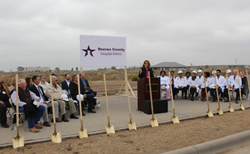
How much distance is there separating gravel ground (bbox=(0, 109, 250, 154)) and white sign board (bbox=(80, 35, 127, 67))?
4.20 metres

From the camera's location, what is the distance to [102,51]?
845 centimetres

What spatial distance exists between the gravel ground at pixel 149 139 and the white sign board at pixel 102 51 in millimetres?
4198

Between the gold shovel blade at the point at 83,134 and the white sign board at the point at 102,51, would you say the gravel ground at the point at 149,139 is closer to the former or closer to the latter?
the gold shovel blade at the point at 83,134

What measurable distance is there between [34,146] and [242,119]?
636cm

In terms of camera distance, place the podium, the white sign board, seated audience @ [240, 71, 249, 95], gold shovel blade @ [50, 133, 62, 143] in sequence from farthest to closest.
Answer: seated audience @ [240, 71, 249, 95], the white sign board, the podium, gold shovel blade @ [50, 133, 62, 143]

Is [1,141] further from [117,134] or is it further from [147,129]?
[147,129]

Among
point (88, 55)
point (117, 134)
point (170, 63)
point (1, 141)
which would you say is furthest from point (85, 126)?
point (170, 63)

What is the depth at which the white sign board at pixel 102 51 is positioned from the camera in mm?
A: 8086

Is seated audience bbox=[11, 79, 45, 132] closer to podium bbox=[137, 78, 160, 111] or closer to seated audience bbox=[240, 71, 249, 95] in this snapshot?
podium bbox=[137, 78, 160, 111]

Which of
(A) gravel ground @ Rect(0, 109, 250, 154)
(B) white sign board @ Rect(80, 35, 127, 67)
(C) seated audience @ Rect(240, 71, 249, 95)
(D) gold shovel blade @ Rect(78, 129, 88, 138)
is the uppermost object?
(B) white sign board @ Rect(80, 35, 127, 67)

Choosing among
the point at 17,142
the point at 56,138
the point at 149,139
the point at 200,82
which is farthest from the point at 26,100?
the point at 200,82

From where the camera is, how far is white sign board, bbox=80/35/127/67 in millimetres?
8086

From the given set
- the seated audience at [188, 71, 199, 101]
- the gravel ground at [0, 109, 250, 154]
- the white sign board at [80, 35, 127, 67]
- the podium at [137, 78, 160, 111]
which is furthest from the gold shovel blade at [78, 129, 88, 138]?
the seated audience at [188, 71, 199, 101]

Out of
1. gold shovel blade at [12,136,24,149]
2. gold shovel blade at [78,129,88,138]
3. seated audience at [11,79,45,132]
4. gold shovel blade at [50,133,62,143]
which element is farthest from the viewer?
seated audience at [11,79,45,132]
